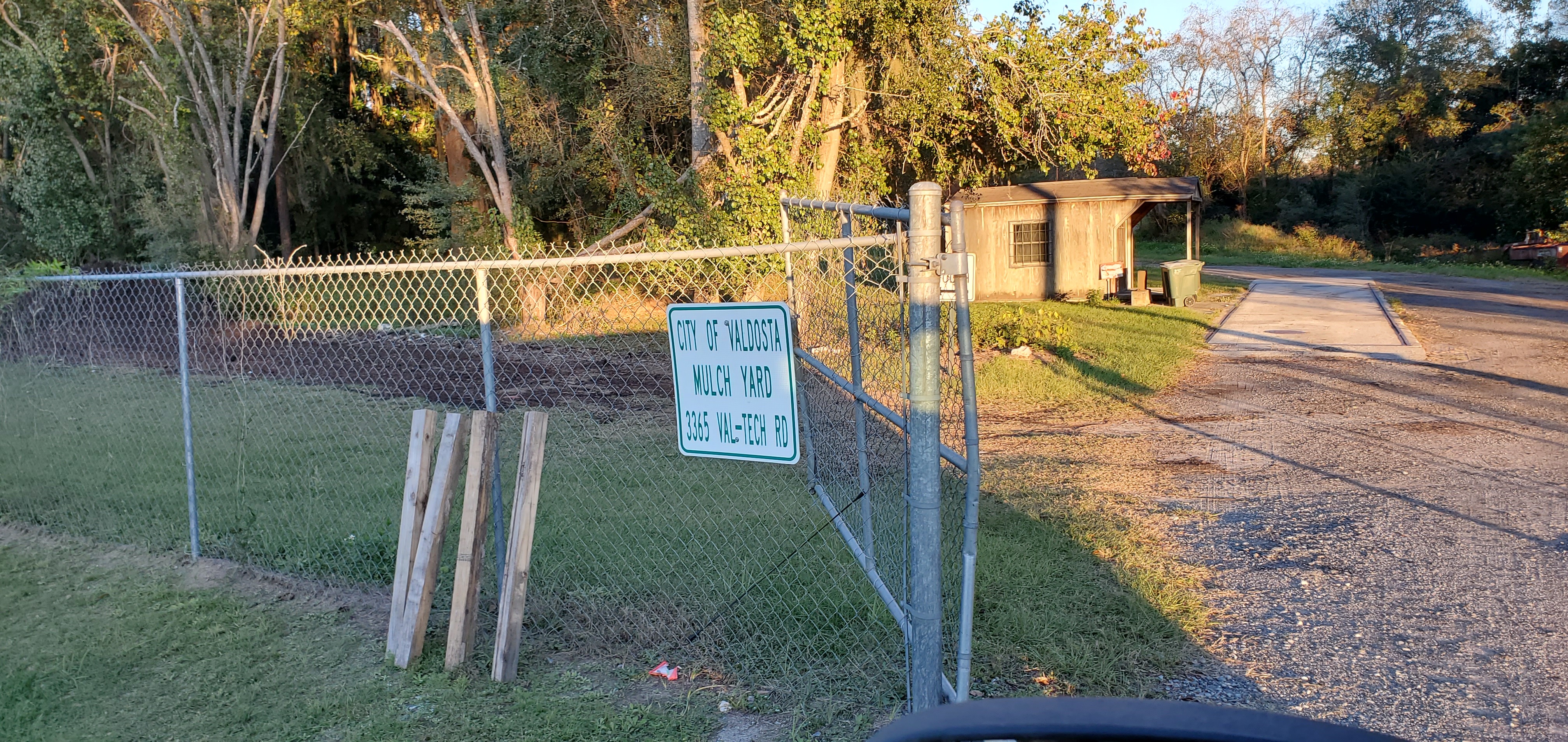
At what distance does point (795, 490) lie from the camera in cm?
720

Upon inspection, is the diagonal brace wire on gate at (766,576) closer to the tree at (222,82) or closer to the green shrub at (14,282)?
the green shrub at (14,282)

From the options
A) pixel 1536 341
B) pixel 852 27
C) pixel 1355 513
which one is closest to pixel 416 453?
pixel 1355 513

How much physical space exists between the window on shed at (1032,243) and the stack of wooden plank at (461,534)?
19.6 metres

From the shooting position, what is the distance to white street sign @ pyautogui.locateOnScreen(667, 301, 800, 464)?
3670 mm

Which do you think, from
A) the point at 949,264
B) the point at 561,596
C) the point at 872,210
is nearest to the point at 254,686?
the point at 561,596

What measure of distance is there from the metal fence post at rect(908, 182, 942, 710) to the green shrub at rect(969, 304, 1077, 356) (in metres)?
11.5

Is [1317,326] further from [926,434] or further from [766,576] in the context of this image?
[926,434]

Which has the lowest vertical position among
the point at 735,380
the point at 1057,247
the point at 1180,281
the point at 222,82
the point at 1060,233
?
the point at 735,380

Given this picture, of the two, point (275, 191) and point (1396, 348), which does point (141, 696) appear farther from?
point (275, 191)

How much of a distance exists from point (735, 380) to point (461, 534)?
4.81ft

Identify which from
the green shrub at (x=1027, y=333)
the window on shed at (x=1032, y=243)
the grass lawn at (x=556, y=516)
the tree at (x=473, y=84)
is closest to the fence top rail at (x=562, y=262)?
the grass lawn at (x=556, y=516)

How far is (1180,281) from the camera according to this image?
65.7 feet

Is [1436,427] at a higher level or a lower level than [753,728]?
higher

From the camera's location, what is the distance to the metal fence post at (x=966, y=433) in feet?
9.68
